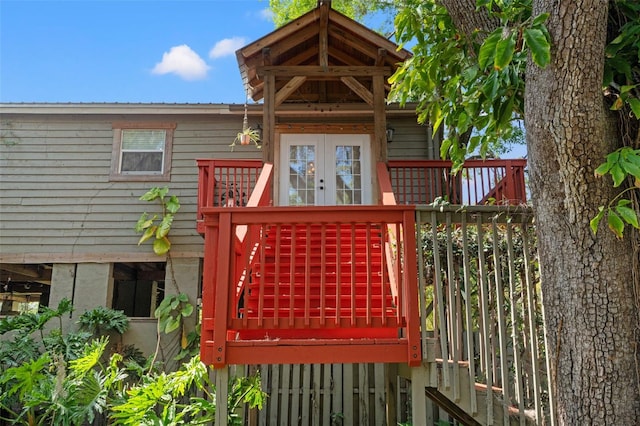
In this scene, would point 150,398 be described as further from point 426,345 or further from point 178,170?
point 178,170

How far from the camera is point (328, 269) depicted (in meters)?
5.02

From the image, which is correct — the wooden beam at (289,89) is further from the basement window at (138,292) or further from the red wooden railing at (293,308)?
the basement window at (138,292)

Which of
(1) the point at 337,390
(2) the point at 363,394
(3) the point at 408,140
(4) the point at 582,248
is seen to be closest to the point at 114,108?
(3) the point at 408,140

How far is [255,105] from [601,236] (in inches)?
263

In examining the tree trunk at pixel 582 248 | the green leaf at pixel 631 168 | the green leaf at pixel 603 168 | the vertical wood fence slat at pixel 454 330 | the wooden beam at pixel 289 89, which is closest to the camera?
the green leaf at pixel 631 168

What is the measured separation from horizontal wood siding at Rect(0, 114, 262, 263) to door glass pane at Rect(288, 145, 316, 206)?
0.78m

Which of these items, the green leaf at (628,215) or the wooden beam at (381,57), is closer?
the green leaf at (628,215)

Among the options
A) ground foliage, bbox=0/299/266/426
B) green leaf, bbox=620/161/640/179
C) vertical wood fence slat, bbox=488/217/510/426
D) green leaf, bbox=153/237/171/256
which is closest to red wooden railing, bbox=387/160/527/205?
vertical wood fence slat, bbox=488/217/510/426

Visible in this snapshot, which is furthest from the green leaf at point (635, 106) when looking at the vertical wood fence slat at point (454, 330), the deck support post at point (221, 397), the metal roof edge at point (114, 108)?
the metal roof edge at point (114, 108)

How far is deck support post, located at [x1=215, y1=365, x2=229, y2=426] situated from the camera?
3309 millimetres

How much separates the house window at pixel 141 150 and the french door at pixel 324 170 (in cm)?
217

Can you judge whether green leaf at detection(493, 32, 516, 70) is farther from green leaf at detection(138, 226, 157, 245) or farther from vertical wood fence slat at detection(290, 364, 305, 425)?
green leaf at detection(138, 226, 157, 245)

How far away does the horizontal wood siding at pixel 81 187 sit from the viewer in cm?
827

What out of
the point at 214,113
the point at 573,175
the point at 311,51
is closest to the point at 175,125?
the point at 214,113
